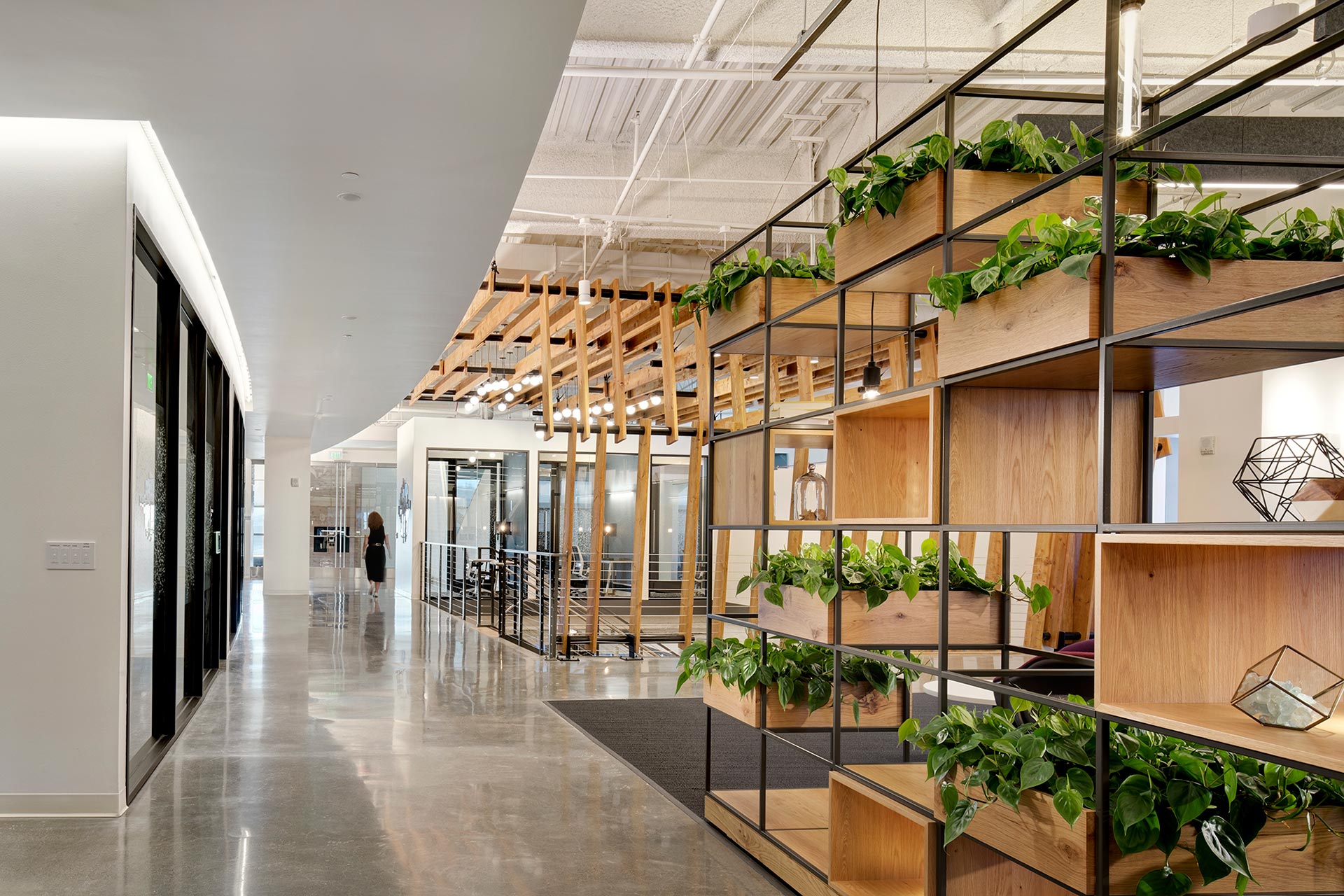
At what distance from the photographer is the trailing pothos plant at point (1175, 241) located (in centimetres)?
232

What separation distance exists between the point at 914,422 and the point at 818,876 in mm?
1536

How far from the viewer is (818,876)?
356cm

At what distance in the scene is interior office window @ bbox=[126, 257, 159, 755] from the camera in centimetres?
482

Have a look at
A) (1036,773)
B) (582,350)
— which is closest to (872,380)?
(1036,773)

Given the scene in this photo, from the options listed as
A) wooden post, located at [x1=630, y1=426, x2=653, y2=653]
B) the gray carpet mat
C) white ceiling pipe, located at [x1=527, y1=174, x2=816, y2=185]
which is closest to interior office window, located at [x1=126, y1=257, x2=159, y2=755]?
the gray carpet mat

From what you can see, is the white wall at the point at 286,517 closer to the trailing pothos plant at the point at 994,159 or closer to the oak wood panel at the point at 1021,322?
→ the trailing pothos plant at the point at 994,159

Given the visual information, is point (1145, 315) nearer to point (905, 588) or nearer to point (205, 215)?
point (905, 588)

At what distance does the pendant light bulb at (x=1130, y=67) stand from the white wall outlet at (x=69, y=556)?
13.4 ft

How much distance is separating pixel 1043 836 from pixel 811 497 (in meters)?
1.85

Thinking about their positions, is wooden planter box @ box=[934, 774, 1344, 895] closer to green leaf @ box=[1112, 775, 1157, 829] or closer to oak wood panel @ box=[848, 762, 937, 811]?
green leaf @ box=[1112, 775, 1157, 829]

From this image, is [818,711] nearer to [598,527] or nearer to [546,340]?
[598,527]

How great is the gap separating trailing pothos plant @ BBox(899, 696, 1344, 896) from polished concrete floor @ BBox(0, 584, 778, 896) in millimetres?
1490

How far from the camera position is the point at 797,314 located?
4422mm

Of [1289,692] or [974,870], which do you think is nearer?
[1289,692]
